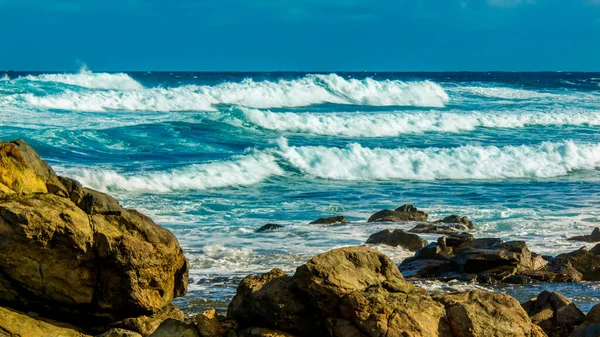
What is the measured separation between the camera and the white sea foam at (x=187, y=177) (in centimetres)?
1697

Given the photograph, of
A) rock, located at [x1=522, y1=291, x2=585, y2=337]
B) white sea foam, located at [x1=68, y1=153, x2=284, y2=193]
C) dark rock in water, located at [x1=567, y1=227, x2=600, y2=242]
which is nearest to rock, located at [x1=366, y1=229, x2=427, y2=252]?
dark rock in water, located at [x1=567, y1=227, x2=600, y2=242]

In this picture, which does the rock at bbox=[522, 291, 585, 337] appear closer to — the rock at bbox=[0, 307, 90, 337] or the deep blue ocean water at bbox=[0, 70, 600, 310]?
the deep blue ocean water at bbox=[0, 70, 600, 310]

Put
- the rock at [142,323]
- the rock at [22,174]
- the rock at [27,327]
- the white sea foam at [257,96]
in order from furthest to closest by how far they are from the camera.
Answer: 1. the white sea foam at [257,96]
2. the rock at [22,174]
3. the rock at [142,323]
4. the rock at [27,327]

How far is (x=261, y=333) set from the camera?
208 inches

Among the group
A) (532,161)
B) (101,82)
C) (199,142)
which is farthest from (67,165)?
(101,82)

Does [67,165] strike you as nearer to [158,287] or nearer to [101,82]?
[158,287]

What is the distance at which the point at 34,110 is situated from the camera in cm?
3259

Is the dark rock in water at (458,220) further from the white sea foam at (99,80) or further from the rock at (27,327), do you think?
the white sea foam at (99,80)

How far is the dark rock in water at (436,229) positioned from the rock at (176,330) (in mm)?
7018

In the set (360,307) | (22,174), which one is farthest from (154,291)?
(360,307)

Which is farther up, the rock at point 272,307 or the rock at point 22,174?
the rock at point 22,174

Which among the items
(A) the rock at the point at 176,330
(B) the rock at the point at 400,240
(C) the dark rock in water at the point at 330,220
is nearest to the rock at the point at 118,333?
(A) the rock at the point at 176,330

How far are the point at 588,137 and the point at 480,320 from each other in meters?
25.0

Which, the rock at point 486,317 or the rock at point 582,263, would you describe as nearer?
the rock at point 486,317
